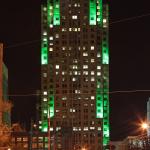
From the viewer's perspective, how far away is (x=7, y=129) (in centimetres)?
5628

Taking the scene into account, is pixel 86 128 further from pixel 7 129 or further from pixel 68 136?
pixel 7 129

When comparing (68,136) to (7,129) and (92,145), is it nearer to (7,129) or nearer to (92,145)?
(92,145)

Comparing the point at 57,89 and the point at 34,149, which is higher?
the point at 57,89

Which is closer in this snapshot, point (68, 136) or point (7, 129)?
point (7, 129)

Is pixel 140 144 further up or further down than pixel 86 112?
further down

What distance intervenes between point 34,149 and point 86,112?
28268mm

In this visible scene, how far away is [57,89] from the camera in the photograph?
653ft

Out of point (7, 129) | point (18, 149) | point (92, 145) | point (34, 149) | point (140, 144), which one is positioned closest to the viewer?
point (7, 129)

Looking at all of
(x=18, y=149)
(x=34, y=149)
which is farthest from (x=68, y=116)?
(x=18, y=149)

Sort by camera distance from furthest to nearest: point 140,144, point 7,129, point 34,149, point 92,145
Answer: point 92,145
point 34,149
point 140,144
point 7,129

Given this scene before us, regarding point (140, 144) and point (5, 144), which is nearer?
point (5, 144)

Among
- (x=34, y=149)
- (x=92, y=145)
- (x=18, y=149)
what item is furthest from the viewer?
(x=92, y=145)

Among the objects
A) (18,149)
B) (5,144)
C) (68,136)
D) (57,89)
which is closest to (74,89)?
(57,89)

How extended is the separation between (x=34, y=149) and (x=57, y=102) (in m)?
26.5
